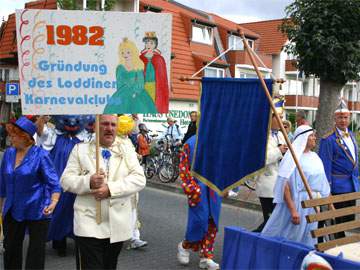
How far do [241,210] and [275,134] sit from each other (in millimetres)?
3959

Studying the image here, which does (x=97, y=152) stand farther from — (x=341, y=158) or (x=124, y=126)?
(x=341, y=158)

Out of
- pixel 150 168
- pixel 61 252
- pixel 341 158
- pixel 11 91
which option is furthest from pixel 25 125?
pixel 11 91

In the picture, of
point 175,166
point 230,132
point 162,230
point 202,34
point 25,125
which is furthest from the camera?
point 202,34

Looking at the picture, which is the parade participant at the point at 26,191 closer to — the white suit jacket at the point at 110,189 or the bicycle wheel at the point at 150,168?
the white suit jacket at the point at 110,189

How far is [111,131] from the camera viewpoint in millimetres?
→ 4191

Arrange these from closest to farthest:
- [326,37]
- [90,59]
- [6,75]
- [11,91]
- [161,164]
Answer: [90,59] → [326,37] → [161,164] → [11,91] → [6,75]

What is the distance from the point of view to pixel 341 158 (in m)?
6.40

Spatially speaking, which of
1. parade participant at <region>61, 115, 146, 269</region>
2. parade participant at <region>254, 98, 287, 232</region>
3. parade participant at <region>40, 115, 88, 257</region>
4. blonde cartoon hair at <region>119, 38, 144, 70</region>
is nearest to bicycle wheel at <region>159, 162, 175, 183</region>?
parade participant at <region>40, 115, 88, 257</region>

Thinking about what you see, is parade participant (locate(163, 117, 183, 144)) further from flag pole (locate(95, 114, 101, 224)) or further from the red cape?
flag pole (locate(95, 114, 101, 224))

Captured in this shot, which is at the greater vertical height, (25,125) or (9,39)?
(9,39)

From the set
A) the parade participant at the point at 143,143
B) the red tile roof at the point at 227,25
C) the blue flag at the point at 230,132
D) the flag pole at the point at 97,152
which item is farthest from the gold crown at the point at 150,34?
the red tile roof at the point at 227,25

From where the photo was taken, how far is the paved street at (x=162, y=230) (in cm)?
631

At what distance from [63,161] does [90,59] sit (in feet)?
10.0

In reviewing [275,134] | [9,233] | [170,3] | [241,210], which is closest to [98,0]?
[241,210]
